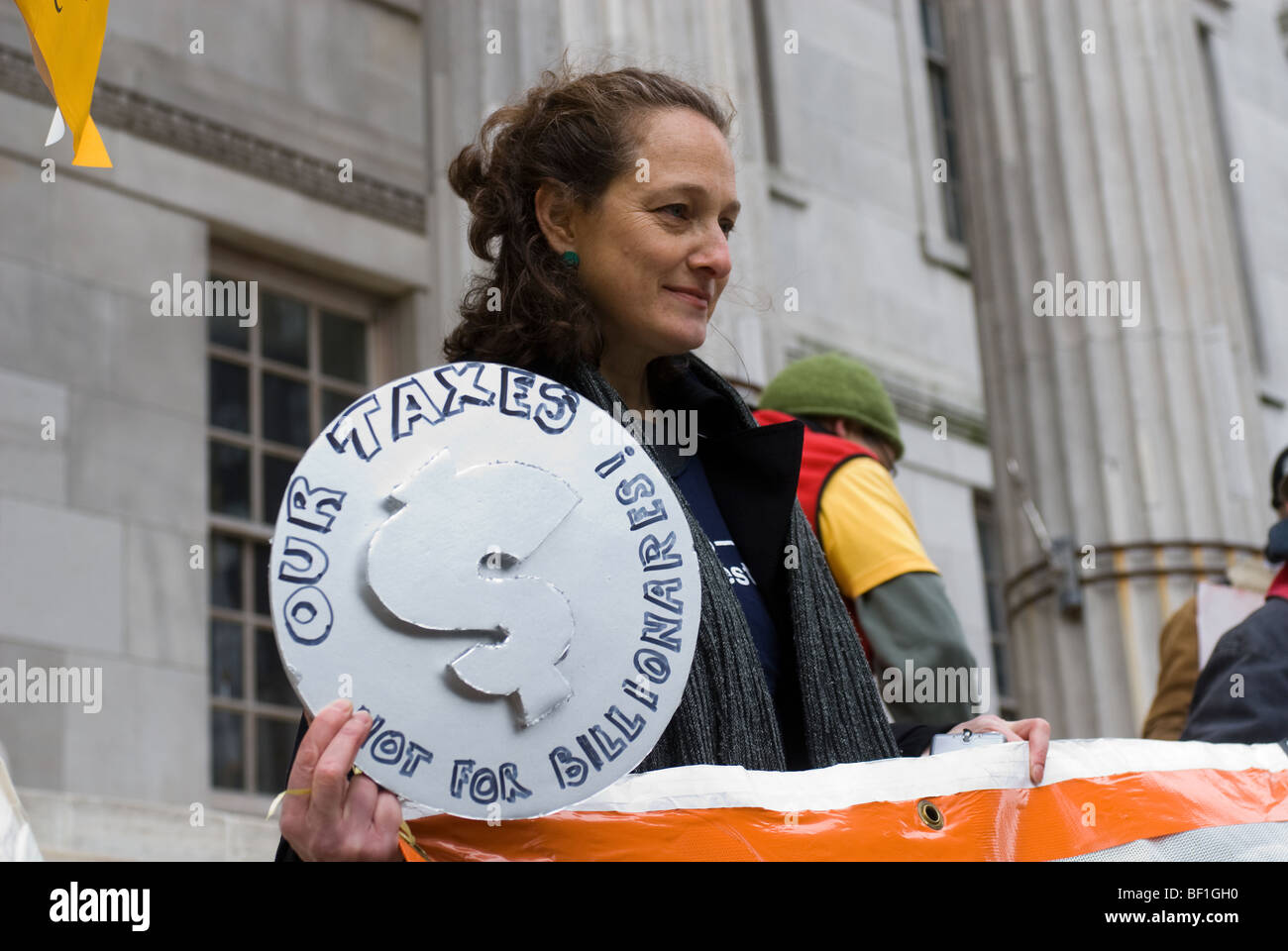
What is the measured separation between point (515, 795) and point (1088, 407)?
7.67 m

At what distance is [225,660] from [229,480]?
1048mm

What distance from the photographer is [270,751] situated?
33.5 ft

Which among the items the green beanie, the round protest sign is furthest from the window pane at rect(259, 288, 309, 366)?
the round protest sign

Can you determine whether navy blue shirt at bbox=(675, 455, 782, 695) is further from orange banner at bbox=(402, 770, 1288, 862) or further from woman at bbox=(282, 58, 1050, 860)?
orange banner at bbox=(402, 770, 1288, 862)

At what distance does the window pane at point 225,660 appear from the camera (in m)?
10.1

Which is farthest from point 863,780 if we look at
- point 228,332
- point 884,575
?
point 228,332

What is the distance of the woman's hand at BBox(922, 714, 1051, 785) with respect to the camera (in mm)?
2461

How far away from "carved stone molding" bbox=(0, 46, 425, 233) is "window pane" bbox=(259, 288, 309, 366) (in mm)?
679

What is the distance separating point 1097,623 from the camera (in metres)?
9.02

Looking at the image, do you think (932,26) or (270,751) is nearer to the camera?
(270,751)

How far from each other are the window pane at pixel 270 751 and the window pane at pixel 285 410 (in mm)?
1679

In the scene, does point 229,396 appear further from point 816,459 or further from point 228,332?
point 816,459
